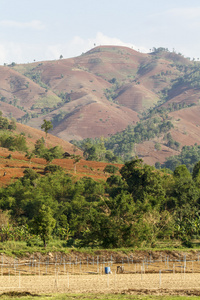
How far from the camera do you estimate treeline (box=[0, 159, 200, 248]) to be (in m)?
53.2

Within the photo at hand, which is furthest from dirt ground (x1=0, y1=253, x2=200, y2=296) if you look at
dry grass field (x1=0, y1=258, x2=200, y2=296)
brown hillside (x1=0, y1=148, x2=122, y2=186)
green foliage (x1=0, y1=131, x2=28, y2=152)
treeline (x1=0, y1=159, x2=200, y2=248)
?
green foliage (x1=0, y1=131, x2=28, y2=152)

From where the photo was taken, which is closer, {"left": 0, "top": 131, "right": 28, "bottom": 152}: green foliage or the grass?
the grass

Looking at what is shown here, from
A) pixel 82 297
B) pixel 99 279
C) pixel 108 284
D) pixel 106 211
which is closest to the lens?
pixel 82 297

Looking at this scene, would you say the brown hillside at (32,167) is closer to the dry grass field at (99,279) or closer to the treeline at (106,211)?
the treeline at (106,211)

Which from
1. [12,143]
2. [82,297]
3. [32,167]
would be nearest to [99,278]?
[82,297]

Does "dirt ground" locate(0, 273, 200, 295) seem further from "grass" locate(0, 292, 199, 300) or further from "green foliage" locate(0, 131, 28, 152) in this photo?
"green foliage" locate(0, 131, 28, 152)

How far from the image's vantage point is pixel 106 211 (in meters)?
57.3

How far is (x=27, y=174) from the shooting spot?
107812mm

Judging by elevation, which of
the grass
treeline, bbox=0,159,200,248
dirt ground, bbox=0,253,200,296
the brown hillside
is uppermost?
the brown hillside

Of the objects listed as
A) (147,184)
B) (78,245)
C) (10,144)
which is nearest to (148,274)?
(78,245)

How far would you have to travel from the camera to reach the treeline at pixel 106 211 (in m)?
53.2

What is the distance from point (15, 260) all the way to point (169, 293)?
64.8 ft

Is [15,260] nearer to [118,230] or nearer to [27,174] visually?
[118,230]

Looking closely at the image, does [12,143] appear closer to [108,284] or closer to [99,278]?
[99,278]
